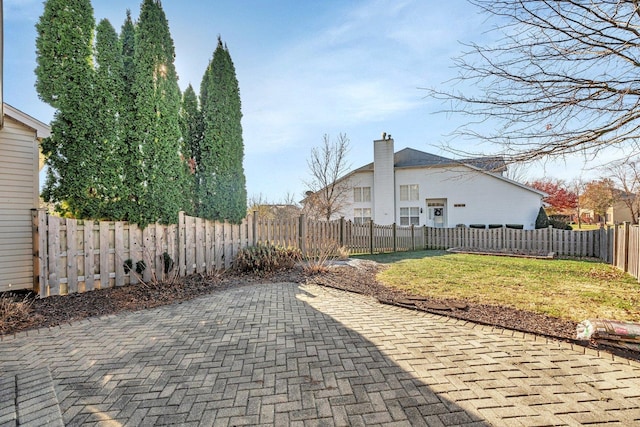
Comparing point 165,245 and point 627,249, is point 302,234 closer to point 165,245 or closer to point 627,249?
point 165,245

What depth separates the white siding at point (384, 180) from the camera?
23406 mm

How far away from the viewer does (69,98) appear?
19.5ft

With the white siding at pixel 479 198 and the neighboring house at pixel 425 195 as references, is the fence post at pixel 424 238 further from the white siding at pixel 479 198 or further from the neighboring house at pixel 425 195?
the white siding at pixel 479 198

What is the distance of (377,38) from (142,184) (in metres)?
6.42

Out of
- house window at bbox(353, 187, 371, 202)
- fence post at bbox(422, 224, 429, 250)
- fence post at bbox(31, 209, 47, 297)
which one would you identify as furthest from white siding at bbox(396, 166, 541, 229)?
fence post at bbox(31, 209, 47, 297)

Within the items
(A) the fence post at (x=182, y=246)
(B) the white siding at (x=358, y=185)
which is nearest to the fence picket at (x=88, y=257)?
(A) the fence post at (x=182, y=246)

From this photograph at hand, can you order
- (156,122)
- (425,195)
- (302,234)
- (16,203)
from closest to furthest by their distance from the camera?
1. (16,203)
2. (156,122)
3. (302,234)
4. (425,195)

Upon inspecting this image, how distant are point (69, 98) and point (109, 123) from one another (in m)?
0.75

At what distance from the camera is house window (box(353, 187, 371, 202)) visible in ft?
81.5

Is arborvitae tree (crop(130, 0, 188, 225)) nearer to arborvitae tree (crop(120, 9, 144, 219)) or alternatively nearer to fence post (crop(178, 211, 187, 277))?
arborvitae tree (crop(120, 9, 144, 219))

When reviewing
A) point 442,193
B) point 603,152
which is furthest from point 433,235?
point 603,152

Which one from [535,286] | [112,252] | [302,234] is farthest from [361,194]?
[112,252]

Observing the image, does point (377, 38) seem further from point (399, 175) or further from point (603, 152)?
point (399, 175)

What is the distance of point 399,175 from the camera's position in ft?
78.0
